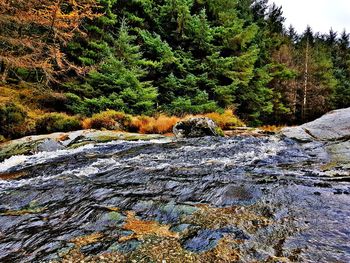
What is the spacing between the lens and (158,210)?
3.16 m

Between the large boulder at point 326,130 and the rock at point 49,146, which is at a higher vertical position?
the large boulder at point 326,130

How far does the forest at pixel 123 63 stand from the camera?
1125 cm

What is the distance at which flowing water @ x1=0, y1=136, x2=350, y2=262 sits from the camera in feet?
7.56

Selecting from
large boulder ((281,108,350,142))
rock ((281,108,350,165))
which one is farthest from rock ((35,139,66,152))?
large boulder ((281,108,350,142))

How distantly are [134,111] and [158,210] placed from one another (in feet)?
33.9

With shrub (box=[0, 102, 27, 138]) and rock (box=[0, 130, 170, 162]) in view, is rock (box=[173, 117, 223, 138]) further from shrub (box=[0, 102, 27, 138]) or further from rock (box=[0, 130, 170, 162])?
shrub (box=[0, 102, 27, 138])

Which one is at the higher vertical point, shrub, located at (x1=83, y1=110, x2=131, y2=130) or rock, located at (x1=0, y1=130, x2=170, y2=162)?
shrub, located at (x1=83, y1=110, x2=131, y2=130)

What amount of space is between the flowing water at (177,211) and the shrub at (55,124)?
4602 mm

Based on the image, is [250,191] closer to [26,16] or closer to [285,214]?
[285,214]

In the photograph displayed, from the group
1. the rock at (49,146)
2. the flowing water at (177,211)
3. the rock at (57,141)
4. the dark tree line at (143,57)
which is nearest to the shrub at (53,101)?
the dark tree line at (143,57)

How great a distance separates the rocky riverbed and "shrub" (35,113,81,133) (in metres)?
3.98

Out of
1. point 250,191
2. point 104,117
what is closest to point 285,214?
point 250,191

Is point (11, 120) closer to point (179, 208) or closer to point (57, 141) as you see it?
point (57, 141)

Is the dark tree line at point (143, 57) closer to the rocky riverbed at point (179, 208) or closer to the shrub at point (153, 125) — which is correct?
the shrub at point (153, 125)
